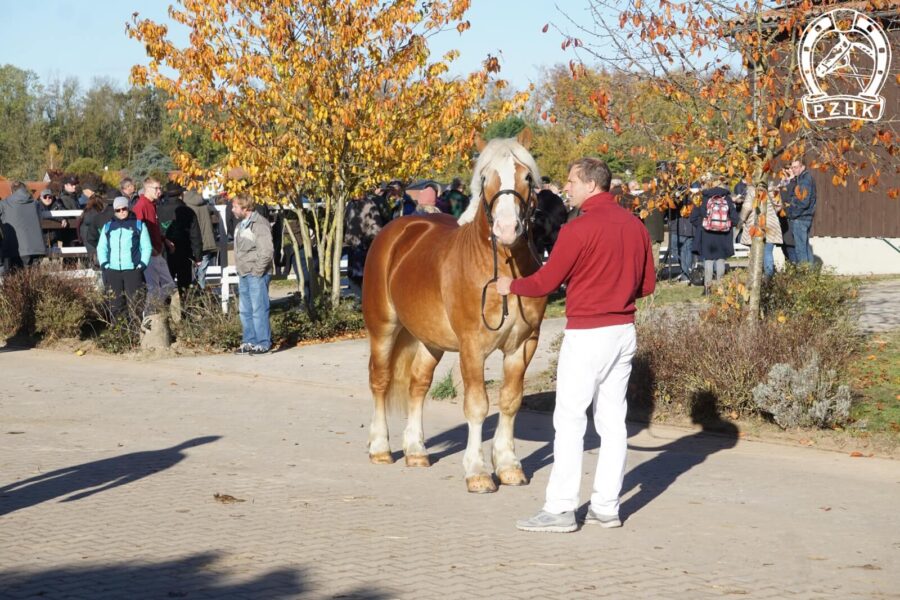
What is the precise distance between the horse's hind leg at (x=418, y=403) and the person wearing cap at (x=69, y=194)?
15.4 metres

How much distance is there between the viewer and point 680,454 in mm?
9961

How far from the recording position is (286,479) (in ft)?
29.5

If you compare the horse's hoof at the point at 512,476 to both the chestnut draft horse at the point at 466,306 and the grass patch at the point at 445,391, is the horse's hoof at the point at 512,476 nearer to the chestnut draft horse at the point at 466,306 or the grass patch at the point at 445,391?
the chestnut draft horse at the point at 466,306

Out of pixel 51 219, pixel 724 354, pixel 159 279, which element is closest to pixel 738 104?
pixel 724 354

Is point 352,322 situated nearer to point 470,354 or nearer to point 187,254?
point 187,254

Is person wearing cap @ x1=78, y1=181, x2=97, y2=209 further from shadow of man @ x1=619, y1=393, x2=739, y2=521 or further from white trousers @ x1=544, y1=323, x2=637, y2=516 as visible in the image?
white trousers @ x1=544, y1=323, x2=637, y2=516

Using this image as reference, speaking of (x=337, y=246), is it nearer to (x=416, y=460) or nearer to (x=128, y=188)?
(x=128, y=188)

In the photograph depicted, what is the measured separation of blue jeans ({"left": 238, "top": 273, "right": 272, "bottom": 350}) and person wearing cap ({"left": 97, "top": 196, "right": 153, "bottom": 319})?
5.29 ft

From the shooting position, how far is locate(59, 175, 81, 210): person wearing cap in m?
23.8

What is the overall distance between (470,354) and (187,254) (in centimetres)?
1132

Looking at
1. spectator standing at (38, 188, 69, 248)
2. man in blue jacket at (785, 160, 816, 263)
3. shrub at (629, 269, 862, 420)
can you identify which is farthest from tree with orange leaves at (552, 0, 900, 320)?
spectator standing at (38, 188, 69, 248)

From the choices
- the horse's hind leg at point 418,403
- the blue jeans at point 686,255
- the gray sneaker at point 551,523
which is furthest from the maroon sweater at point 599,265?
the blue jeans at point 686,255

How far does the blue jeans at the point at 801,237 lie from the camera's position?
19609mm

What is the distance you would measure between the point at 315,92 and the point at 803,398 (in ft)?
28.5
